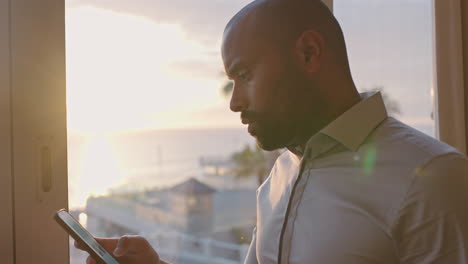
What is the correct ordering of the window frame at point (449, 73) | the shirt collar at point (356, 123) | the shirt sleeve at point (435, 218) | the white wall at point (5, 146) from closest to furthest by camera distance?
the shirt sleeve at point (435, 218) → the shirt collar at point (356, 123) → the white wall at point (5, 146) → the window frame at point (449, 73)

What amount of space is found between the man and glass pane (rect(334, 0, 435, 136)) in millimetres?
871

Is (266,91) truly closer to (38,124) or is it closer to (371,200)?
(371,200)

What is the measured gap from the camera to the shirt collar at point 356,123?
93cm

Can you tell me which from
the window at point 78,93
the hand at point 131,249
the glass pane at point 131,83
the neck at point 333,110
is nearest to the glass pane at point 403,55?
the window at point 78,93

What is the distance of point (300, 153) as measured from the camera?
104 centimetres

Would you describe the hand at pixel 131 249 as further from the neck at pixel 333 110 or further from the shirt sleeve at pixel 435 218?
the shirt sleeve at pixel 435 218

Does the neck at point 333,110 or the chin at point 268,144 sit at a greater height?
the neck at point 333,110

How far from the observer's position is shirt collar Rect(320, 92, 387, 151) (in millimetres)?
935

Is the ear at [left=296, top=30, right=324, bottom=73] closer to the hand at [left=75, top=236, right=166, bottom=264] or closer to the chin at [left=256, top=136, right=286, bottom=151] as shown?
the chin at [left=256, top=136, right=286, bottom=151]

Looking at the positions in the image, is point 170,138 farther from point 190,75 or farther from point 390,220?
point 390,220

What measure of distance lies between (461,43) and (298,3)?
1118mm

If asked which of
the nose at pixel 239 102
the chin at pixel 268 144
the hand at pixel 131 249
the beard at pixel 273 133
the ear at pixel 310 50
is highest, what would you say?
the ear at pixel 310 50

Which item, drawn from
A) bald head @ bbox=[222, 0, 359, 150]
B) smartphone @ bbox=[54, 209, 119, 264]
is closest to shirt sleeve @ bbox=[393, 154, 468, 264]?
bald head @ bbox=[222, 0, 359, 150]

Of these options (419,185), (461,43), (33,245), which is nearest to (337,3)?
(461,43)
